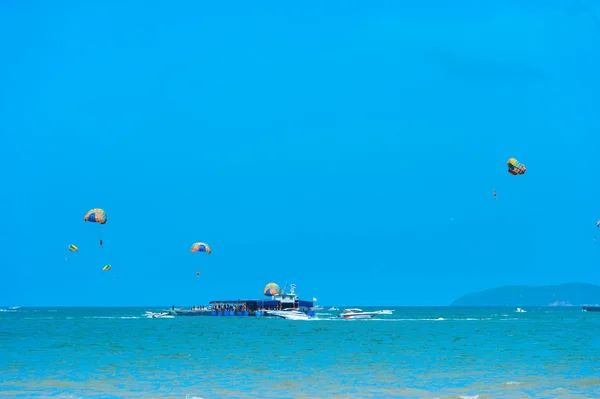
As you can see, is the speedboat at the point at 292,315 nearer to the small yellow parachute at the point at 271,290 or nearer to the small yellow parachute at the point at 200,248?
the small yellow parachute at the point at 271,290

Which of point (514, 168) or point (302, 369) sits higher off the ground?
point (514, 168)

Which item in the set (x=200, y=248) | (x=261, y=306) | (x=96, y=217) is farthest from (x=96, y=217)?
(x=261, y=306)

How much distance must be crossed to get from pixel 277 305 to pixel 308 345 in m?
81.6

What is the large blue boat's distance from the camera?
136 meters

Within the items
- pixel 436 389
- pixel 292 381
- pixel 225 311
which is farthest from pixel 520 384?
pixel 225 311

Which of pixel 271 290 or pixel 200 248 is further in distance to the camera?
pixel 271 290

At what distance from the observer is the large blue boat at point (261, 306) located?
447ft

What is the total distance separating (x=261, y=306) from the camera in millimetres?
141625

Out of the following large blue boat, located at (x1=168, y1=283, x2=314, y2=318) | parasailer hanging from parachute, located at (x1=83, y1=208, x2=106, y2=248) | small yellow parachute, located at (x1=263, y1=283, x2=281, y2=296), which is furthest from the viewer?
small yellow parachute, located at (x1=263, y1=283, x2=281, y2=296)

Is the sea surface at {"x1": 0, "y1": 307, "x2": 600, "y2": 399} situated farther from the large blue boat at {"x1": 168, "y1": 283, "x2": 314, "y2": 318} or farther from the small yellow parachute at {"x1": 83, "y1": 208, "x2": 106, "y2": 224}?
the large blue boat at {"x1": 168, "y1": 283, "x2": 314, "y2": 318}

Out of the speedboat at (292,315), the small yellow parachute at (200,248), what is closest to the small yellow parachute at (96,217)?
the small yellow parachute at (200,248)

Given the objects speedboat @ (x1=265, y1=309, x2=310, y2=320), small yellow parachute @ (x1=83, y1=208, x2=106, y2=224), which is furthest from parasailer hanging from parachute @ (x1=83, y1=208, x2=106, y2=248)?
speedboat @ (x1=265, y1=309, x2=310, y2=320)

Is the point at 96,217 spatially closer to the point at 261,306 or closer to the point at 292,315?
the point at 292,315

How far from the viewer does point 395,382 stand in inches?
1277
